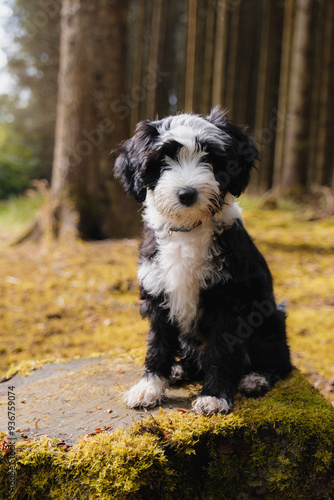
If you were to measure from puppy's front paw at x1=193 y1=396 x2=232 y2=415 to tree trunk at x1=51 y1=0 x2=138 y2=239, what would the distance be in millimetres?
5056

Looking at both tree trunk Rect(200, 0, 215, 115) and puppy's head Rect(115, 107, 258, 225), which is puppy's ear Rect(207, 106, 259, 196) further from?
tree trunk Rect(200, 0, 215, 115)

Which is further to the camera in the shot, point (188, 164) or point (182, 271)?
point (182, 271)

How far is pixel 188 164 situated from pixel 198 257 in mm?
558

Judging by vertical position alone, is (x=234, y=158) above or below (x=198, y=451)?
above

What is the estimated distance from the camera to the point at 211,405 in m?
2.57

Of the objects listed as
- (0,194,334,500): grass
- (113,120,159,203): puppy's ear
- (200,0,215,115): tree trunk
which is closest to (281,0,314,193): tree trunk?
(200,0,215,115): tree trunk

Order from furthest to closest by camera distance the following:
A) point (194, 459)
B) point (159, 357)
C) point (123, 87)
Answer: point (123, 87)
point (159, 357)
point (194, 459)

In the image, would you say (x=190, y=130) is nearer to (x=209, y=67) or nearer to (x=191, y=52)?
(x=191, y=52)

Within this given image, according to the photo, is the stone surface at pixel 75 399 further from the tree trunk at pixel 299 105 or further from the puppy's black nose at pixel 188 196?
the tree trunk at pixel 299 105

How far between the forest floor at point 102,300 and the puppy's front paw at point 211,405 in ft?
3.18

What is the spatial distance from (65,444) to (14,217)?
47.6 feet

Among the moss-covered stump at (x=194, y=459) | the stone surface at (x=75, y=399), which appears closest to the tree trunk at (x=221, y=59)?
the stone surface at (x=75, y=399)

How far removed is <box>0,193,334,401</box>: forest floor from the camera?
4.70m

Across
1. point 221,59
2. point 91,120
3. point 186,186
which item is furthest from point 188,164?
point 221,59
